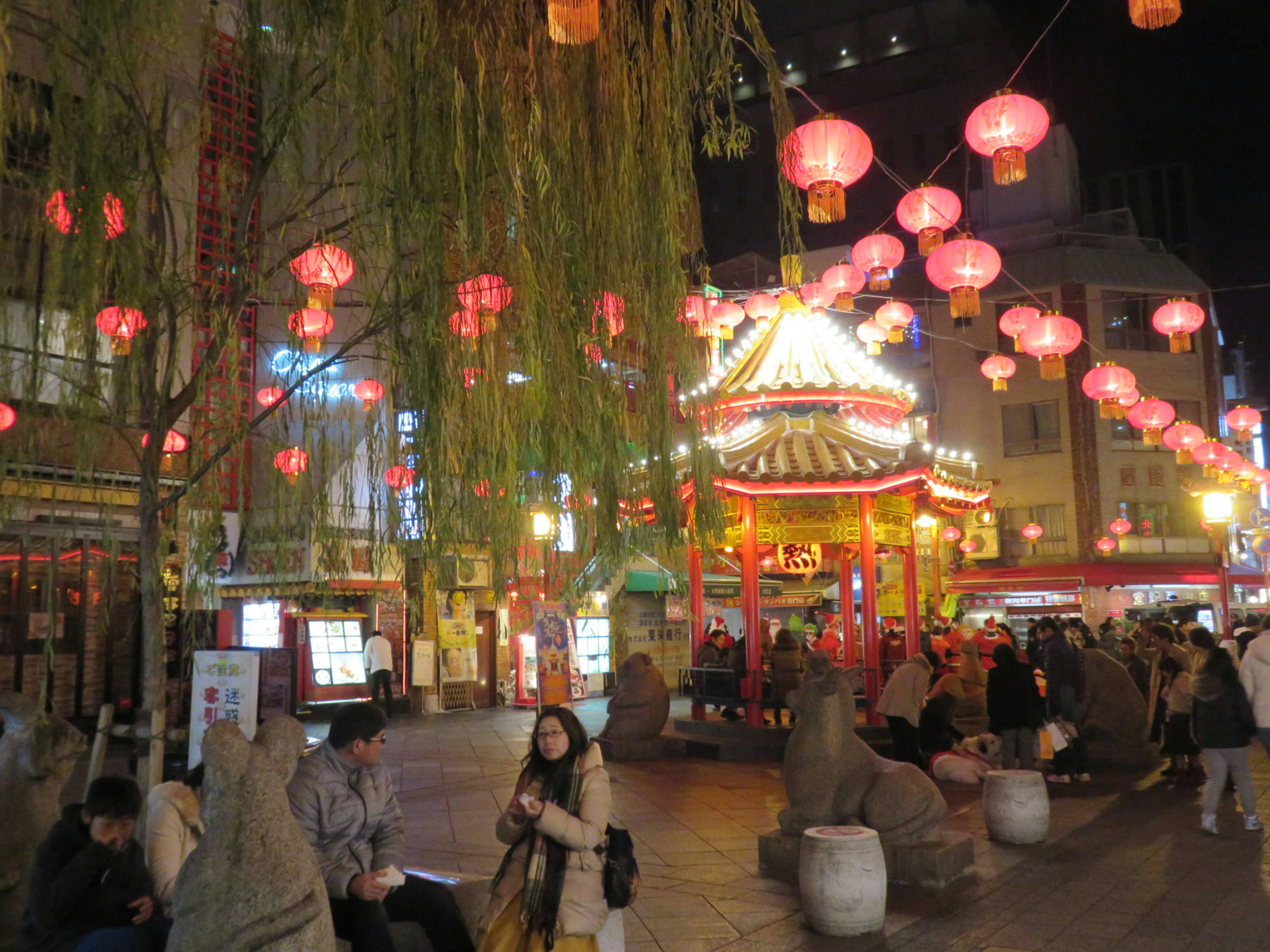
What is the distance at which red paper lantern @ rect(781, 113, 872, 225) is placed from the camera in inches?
340

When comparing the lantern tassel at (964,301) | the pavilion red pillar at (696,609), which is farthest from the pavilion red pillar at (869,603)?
the lantern tassel at (964,301)

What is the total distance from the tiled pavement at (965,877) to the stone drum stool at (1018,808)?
11 cm

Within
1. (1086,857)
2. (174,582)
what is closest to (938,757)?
(1086,857)

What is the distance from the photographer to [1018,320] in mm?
14375

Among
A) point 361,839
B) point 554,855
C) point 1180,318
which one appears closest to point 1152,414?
point 1180,318

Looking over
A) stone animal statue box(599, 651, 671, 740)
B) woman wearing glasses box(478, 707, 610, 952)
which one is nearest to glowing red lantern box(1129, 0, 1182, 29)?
woman wearing glasses box(478, 707, 610, 952)

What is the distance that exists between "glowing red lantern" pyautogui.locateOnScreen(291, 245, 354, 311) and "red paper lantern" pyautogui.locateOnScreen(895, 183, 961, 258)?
6383 mm

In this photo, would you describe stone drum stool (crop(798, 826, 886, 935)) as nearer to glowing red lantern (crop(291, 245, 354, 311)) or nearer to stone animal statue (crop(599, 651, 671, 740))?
glowing red lantern (crop(291, 245, 354, 311))

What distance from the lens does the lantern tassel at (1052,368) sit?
1192cm

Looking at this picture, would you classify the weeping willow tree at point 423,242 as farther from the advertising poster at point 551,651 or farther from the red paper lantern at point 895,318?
the advertising poster at point 551,651

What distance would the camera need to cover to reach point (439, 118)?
4.98m

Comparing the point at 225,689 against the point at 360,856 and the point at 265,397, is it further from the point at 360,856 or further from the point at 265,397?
the point at 265,397

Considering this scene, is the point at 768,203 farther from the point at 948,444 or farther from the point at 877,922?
the point at 877,922

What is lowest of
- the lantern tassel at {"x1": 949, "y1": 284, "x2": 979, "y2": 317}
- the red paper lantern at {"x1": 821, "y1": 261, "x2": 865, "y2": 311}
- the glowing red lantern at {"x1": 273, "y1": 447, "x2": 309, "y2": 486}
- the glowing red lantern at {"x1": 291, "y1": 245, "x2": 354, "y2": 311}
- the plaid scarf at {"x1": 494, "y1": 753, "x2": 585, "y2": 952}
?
the plaid scarf at {"x1": 494, "y1": 753, "x2": 585, "y2": 952}
